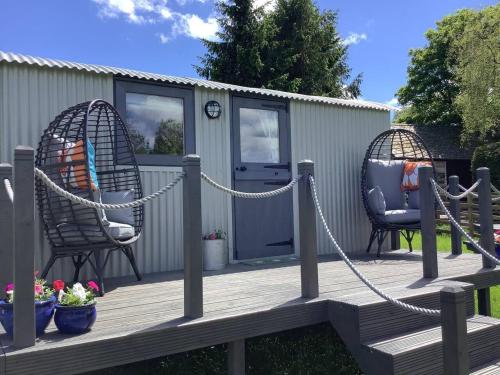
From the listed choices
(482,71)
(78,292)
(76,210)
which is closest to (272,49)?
(482,71)

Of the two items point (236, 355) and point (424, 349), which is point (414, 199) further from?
point (236, 355)

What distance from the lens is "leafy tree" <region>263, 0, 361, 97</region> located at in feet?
61.6

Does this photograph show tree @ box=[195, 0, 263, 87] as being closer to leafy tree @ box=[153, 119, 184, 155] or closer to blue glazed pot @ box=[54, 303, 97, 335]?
leafy tree @ box=[153, 119, 184, 155]

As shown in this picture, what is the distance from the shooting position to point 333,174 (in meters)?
6.58

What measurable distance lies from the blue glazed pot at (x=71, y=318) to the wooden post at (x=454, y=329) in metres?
1.88

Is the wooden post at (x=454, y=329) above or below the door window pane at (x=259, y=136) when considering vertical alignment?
below

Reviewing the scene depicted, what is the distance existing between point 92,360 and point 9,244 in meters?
1.08

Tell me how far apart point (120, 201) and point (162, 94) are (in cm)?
139

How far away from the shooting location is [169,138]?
5.18 m

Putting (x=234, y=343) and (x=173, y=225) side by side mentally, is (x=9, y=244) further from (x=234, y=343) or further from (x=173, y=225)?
(x=173, y=225)

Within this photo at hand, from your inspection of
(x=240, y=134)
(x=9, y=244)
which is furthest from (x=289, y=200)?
(x=9, y=244)

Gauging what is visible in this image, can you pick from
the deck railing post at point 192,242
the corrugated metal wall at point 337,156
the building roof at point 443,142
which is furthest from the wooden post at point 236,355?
the building roof at point 443,142

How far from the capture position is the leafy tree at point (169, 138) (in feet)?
16.8

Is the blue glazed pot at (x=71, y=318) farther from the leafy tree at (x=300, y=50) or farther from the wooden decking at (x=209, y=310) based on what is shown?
the leafy tree at (x=300, y=50)
